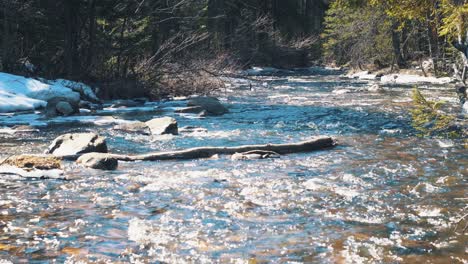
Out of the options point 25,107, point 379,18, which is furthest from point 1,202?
point 379,18

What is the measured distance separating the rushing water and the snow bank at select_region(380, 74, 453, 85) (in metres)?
17.0

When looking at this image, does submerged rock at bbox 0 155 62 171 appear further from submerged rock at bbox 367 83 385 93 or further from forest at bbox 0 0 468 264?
submerged rock at bbox 367 83 385 93

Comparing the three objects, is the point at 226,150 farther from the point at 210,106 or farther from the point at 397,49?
the point at 397,49

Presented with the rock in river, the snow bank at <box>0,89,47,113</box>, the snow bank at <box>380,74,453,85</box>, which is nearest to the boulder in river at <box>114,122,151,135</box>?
the snow bank at <box>0,89,47,113</box>

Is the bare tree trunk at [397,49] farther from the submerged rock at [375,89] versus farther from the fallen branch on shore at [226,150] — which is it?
the fallen branch on shore at [226,150]

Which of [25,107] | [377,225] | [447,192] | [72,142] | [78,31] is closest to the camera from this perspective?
[377,225]

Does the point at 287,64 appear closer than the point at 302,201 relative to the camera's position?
No

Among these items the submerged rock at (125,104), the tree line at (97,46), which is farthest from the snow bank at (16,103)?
the tree line at (97,46)

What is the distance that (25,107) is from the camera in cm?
1717

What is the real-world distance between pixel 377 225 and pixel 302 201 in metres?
1.26

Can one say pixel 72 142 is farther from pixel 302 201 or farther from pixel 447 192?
pixel 447 192

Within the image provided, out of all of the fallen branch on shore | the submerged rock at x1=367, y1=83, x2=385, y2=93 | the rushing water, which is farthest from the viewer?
the submerged rock at x1=367, y1=83, x2=385, y2=93

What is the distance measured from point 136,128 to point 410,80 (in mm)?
20553

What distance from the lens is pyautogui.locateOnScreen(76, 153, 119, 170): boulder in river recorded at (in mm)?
9445
